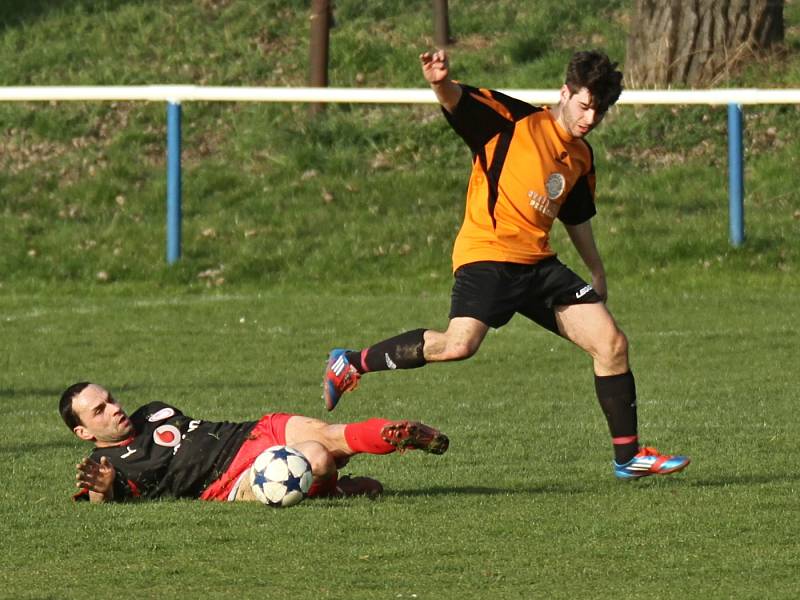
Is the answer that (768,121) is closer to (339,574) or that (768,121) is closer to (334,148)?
(334,148)

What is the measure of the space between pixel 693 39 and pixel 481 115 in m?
11.7

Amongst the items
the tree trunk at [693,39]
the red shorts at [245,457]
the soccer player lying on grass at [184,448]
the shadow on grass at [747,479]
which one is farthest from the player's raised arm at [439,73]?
the tree trunk at [693,39]

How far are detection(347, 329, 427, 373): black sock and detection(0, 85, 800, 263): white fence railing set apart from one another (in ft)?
27.5

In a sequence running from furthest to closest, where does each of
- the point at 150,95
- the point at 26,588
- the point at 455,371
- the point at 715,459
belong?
the point at 150,95 < the point at 455,371 < the point at 715,459 < the point at 26,588

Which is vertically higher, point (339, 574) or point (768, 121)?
point (768, 121)

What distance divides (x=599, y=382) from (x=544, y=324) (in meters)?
0.36

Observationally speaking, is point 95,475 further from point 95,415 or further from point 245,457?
point 245,457

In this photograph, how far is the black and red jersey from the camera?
7934 millimetres

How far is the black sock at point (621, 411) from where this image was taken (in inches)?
325

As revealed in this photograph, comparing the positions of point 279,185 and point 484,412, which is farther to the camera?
point 279,185

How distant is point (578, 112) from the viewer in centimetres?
808

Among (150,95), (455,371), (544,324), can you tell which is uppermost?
(150,95)

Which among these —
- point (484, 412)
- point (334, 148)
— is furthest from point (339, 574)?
point (334, 148)

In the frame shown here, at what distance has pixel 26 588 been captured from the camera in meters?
6.20
